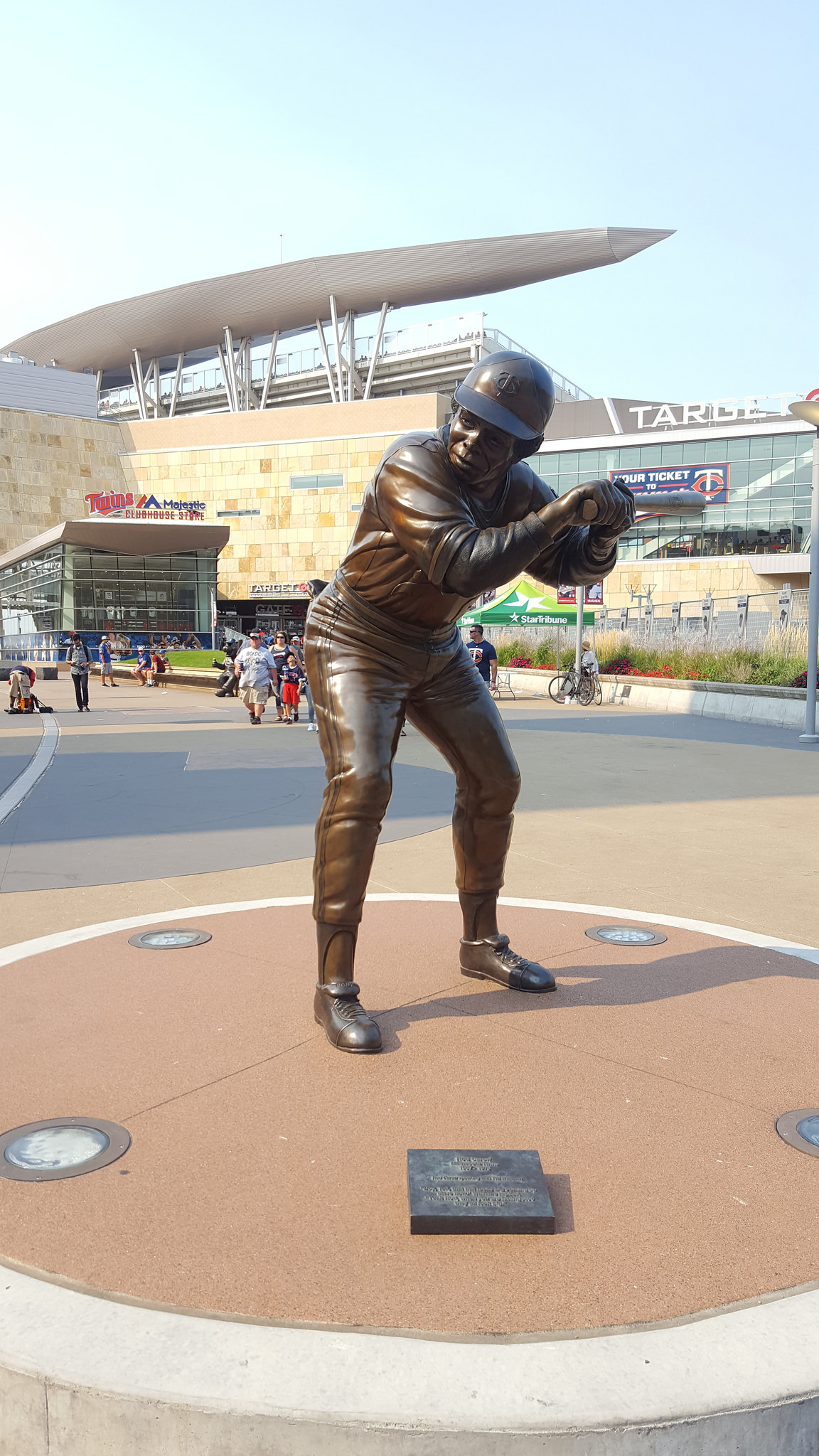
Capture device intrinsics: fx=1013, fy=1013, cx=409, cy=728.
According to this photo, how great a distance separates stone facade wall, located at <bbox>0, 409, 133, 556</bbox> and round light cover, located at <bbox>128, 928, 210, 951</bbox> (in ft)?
217

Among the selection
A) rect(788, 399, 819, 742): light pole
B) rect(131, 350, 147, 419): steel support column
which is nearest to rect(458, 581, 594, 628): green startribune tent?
rect(788, 399, 819, 742): light pole

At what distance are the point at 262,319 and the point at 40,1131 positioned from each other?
8196cm

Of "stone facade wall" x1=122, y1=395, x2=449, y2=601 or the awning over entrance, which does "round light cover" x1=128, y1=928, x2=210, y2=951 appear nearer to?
the awning over entrance

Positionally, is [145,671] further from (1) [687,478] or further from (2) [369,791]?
(1) [687,478]

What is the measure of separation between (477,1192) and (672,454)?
187ft

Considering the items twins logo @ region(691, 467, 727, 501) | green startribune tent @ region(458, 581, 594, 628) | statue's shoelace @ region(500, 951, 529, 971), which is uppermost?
twins logo @ region(691, 467, 727, 501)

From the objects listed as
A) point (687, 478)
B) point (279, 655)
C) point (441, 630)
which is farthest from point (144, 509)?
point (441, 630)

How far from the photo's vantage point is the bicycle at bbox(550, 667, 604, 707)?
74.3ft

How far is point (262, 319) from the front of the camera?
7731 centimetres

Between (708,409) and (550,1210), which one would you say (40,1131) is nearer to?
(550,1210)

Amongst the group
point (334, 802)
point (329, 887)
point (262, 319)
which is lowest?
point (329, 887)

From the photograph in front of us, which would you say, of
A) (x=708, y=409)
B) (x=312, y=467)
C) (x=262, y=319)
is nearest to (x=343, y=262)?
(x=262, y=319)

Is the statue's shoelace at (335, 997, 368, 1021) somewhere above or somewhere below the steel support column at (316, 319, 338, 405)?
below

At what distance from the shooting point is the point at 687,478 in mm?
54844
